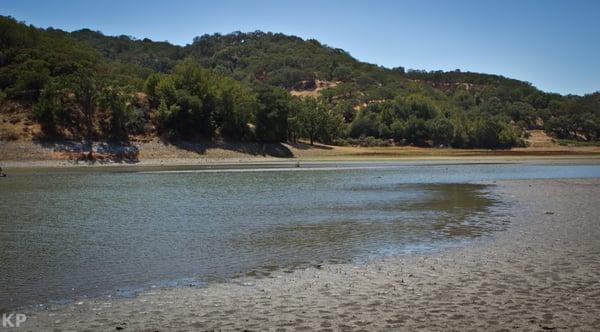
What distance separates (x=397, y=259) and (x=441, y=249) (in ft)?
6.89

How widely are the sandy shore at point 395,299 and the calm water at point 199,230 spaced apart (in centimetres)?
129

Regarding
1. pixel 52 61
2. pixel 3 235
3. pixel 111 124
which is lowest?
pixel 3 235

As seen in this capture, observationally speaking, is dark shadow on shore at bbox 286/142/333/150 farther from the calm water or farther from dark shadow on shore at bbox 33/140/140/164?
the calm water

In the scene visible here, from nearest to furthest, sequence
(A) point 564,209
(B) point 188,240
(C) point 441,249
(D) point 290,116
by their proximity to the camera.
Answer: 1. (C) point 441,249
2. (B) point 188,240
3. (A) point 564,209
4. (D) point 290,116

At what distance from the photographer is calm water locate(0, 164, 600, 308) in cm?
1342

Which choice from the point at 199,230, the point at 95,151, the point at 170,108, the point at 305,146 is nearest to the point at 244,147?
the point at 170,108

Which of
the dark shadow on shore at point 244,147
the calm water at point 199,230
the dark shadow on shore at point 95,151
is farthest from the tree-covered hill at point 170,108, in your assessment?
the calm water at point 199,230

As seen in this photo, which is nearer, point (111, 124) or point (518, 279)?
point (518, 279)

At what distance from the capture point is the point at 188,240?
18438 mm

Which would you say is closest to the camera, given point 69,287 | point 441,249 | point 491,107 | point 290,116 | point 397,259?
point 69,287

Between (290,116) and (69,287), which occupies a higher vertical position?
(290,116)

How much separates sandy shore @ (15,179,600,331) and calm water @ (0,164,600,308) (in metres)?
1.29

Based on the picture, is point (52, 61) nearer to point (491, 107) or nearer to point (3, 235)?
point (3, 235)

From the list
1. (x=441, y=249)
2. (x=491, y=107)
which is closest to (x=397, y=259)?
(x=441, y=249)
